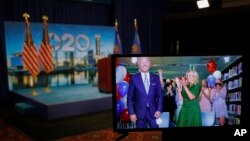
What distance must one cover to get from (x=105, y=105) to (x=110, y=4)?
310 cm

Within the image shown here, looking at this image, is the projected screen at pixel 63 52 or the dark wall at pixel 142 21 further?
the dark wall at pixel 142 21

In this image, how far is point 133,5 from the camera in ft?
22.7

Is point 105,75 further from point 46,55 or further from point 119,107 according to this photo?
point 119,107

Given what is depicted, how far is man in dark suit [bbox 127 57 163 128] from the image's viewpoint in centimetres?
148

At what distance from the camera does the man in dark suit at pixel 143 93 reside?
58.4 inches

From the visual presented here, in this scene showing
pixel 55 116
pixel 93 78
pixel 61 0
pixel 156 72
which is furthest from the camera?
pixel 93 78

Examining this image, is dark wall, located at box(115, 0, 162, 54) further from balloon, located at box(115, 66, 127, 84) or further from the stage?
balloon, located at box(115, 66, 127, 84)

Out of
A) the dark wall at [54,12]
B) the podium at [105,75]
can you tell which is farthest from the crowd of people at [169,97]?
the dark wall at [54,12]

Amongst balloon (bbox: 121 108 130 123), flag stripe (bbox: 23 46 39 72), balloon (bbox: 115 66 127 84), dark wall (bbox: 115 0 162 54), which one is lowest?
balloon (bbox: 121 108 130 123)

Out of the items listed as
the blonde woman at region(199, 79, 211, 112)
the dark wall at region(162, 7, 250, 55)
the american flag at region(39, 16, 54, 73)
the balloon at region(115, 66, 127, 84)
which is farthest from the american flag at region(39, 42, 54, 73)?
the blonde woman at region(199, 79, 211, 112)

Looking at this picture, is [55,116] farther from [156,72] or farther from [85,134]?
[156,72]

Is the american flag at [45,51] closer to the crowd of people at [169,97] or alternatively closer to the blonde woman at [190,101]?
the crowd of people at [169,97]

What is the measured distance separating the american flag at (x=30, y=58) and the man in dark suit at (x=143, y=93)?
3.63 m

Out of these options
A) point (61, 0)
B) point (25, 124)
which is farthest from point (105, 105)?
point (61, 0)
